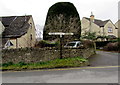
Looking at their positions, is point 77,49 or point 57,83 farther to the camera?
point 77,49

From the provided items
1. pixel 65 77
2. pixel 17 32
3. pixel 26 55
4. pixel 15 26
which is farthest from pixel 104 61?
Answer: pixel 15 26

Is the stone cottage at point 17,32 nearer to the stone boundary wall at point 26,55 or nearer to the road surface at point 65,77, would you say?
the stone boundary wall at point 26,55

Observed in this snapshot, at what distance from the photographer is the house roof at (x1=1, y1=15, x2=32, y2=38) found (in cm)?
2239

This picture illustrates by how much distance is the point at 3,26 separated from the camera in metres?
23.8

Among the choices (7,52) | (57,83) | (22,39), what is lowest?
(57,83)

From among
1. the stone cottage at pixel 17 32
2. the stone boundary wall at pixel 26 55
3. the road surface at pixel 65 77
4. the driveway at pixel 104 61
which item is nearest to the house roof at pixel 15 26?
the stone cottage at pixel 17 32

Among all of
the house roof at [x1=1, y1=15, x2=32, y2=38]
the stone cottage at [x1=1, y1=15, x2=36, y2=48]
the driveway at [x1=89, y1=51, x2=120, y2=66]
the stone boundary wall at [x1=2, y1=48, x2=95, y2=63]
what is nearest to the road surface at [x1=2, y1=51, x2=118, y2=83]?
the driveway at [x1=89, y1=51, x2=120, y2=66]

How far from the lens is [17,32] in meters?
22.8

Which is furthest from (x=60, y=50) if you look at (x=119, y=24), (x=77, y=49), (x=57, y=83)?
(x=119, y=24)

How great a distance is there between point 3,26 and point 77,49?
1694 centimetres

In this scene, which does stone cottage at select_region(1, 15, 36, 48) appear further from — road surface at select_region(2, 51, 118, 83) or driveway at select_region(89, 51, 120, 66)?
road surface at select_region(2, 51, 118, 83)

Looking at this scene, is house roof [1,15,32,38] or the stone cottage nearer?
the stone cottage

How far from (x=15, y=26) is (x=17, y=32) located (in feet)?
7.83

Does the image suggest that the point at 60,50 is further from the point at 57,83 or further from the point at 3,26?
the point at 3,26
